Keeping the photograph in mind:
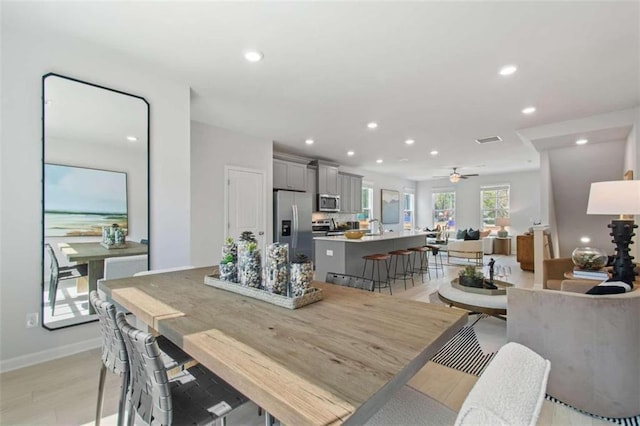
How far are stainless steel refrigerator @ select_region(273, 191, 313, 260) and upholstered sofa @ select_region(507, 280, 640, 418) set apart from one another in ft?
13.2

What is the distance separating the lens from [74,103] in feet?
8.43

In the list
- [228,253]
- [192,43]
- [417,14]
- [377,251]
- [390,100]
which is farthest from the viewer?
[377,251]

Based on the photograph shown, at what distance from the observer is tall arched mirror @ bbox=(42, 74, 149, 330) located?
2.45m

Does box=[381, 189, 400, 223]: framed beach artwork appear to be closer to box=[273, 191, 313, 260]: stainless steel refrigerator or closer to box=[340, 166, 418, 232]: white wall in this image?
box=[340, 166, 418, 232]: white wall

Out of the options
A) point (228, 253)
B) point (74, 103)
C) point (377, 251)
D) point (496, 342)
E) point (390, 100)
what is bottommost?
point (496, 342)

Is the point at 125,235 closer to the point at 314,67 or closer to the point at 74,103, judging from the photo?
the point at 74,103

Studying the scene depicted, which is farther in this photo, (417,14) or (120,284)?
(417,14)

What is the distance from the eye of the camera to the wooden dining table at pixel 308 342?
2.23 ft

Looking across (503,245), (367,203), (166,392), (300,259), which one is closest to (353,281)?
(300,259)

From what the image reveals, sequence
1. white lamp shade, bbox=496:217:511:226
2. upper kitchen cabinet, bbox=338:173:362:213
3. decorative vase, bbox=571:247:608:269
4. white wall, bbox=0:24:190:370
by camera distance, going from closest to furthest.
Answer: white wall, bbox=0:24:190:370 < decorative vase, bbox=571:247:608:269 < upper kitchen cabinet, bbox=338:173:362:213 < white lamp shade, bbox=496:217:511:226

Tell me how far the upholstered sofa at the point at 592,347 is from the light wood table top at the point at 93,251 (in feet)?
11.0

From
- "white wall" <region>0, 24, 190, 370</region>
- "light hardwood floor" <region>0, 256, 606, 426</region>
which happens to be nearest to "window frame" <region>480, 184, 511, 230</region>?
"light hardwood floor" <region>0, 256, 606, 426</region>

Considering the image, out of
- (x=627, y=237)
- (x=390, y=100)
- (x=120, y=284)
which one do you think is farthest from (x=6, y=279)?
(x=627, y=237)

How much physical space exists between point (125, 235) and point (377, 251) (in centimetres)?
391
